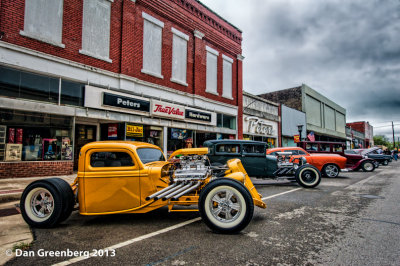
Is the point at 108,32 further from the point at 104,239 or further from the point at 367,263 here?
the point at 367,263

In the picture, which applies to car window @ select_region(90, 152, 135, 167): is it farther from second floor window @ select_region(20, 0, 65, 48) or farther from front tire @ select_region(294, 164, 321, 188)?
second floor window @ select_region(20, 0, 65, 48)

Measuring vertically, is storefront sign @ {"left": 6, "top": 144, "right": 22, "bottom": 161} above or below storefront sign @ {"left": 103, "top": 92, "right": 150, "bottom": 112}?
below

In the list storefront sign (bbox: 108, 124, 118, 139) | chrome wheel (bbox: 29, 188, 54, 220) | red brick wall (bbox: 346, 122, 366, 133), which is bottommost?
chrome wheel (bbox: 29, 188, 54, 220)

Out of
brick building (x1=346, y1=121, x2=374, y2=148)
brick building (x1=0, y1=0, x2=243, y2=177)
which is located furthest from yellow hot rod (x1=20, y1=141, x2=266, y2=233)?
brick building (x1=346, y1=121, x2=374, y2=148)

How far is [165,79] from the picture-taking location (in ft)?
45.7

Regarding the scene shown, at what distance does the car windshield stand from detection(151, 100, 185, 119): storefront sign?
798 cm

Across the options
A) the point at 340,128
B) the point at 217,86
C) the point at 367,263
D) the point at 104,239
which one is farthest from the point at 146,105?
the point at 340,128

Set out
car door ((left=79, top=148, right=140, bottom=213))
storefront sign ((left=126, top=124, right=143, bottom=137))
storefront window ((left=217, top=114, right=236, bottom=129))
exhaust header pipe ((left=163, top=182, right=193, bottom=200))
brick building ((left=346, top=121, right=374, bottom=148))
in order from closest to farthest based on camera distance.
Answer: exhaust header pipe ((left=163, top=182, right=193, bottom=200)), car door ((left=79, top=148, right=140, bottom=213)), storefront sign ((left=126, top=124, right=143, bottom=137)), storefront window ((left=217, top=114, right=236, bottom=129)), brick building ((left=346, top=121, right=374, bottom=148))

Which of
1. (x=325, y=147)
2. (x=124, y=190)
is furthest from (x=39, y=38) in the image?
(x=325, y=147)

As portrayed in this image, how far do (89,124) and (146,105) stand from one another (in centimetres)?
310

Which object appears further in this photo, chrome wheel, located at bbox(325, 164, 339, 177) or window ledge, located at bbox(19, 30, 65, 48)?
chrome wheel, located at bbox(325, 164, 339, 177)

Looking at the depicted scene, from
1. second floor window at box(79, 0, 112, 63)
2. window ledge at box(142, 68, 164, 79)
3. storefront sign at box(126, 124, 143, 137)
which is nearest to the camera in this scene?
second floor window at box(79, 0, 112, 63)

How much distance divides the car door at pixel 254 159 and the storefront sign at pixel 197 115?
6.63 meters

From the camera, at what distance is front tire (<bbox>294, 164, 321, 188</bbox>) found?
8.43 meters
